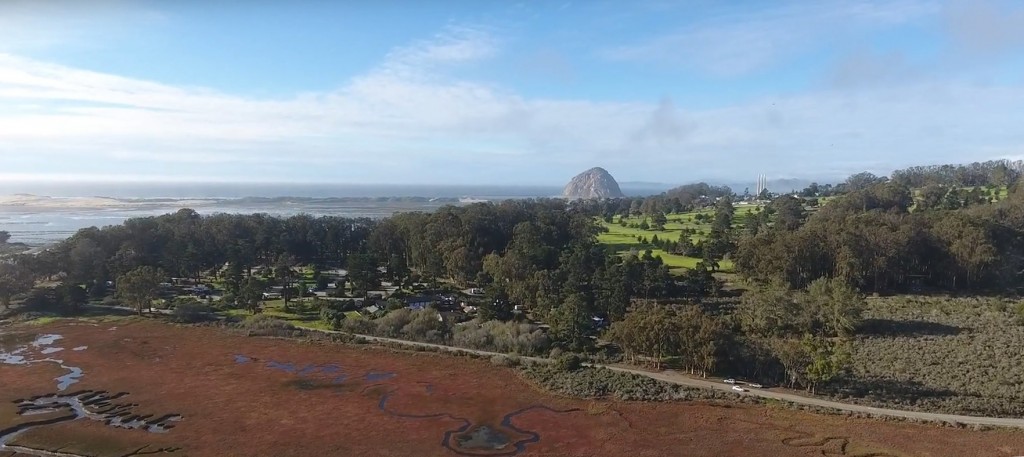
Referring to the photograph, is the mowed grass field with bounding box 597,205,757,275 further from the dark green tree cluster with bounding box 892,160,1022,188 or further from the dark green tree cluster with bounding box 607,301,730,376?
the dark green tree cluster with bounding box 892,160,1022,188

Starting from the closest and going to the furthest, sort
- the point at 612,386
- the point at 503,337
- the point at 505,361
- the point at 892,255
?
the point at 612,386 → the point at 505,361 → the point at 503,337 → the point at 892,255

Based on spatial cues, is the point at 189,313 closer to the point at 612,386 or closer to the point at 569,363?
the point at 569,363

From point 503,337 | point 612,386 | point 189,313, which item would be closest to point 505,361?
point 503,337

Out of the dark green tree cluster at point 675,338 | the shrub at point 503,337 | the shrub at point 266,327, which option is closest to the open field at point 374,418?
the shrub at point 503,337

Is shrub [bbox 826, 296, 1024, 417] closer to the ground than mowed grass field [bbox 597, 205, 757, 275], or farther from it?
closer to the ground

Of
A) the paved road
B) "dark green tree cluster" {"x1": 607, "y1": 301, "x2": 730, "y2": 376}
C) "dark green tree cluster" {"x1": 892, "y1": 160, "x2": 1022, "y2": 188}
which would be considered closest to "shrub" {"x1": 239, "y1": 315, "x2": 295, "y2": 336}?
the paved road

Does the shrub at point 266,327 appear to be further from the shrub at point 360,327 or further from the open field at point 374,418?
the open field at point 374,418

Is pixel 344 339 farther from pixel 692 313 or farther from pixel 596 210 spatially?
pixel 596 210
